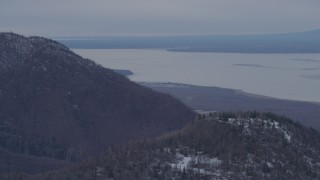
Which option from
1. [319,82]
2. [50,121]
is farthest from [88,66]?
[319,82]

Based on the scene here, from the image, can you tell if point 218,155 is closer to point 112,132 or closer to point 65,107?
point 112,132

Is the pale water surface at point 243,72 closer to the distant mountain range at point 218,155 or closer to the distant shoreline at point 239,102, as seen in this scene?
the distant shoreline at point 239,102

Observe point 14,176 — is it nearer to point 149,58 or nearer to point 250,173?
point 250,173

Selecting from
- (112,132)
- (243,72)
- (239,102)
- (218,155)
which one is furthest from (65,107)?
(243,72)

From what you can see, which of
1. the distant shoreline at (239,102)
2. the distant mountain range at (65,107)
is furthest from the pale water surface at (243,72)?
the distant mountain range at (65,107)

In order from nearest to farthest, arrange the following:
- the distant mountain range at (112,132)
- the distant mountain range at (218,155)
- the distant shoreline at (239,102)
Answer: the distant mountain range at (218,155), the distant mountain range at (112,132), the distant shoreline at (239,102)

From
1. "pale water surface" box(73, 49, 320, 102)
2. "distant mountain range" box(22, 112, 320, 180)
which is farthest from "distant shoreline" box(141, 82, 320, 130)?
"distant mountain range" box(22, 112, 320, 180)

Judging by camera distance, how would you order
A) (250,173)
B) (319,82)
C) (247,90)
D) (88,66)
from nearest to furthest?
(250,173)
(88,66)
(247,90)
(319,82)
